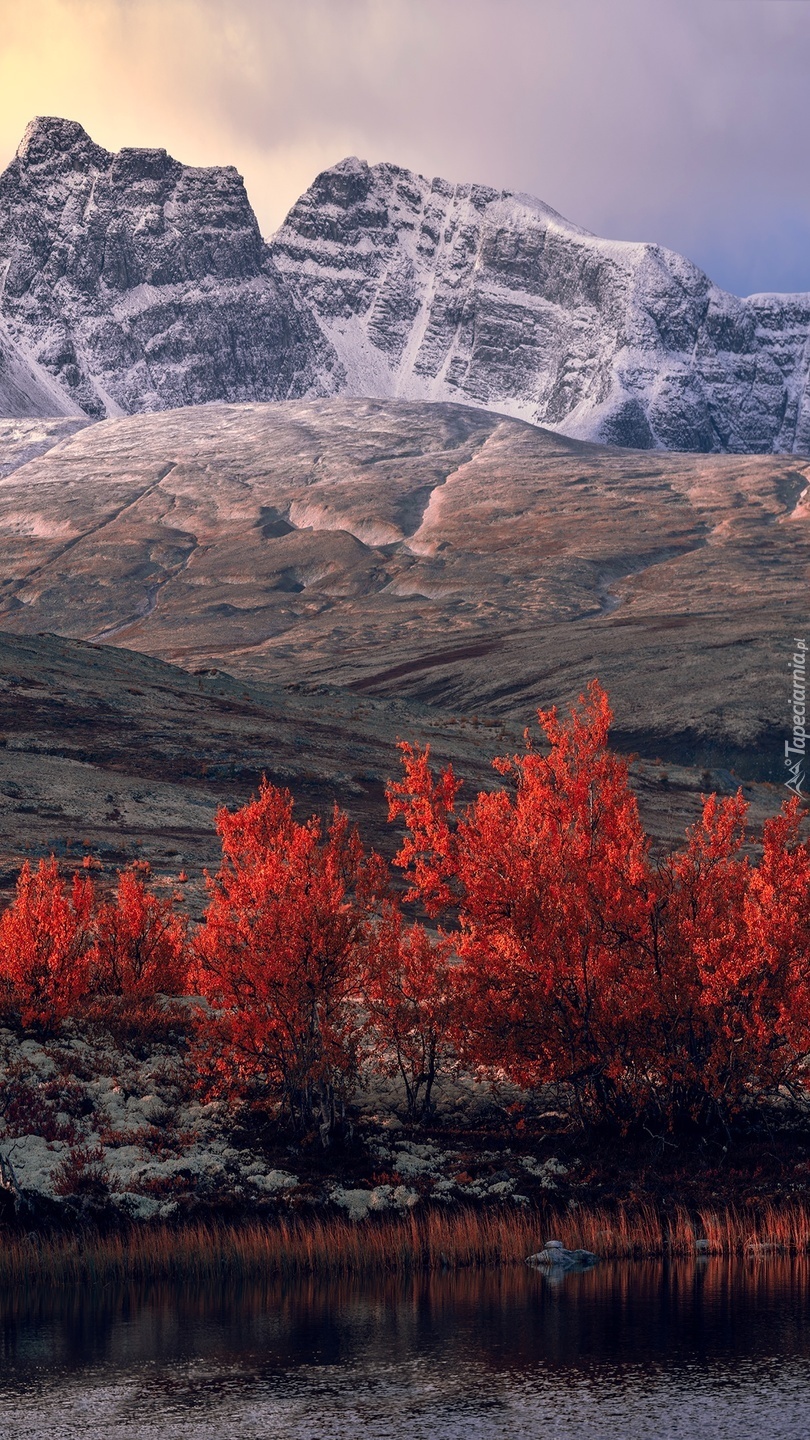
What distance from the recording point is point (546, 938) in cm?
2816

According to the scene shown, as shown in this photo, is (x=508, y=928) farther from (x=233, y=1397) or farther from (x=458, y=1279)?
(x=233, y=1397)

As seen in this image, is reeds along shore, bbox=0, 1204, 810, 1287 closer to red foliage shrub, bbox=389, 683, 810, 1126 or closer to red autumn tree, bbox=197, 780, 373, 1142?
red foliage shrub, bbox=389, 683, 810, 1126

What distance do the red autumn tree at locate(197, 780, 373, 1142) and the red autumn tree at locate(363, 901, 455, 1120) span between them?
0.74m

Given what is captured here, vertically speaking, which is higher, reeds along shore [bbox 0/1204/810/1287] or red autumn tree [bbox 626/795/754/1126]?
red autumn tree [bbox 626/795/754/1126]

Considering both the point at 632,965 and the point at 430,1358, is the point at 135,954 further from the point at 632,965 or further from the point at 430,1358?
the point at 430,1358

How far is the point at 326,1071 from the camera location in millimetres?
28469

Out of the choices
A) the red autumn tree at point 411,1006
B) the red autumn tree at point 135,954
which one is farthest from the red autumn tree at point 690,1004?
the red autumn tree at point 135,954

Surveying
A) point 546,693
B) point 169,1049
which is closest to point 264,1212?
point 169,1049

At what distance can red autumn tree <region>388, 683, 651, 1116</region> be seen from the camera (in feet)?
92.8

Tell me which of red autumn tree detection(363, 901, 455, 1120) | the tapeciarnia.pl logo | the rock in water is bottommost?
the rock in water

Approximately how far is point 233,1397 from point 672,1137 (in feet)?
42.9

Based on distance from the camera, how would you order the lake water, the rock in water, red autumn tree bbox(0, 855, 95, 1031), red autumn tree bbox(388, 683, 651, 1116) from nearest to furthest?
the lake water, the rock in water, red autumn tree bbox(388, 683, 651, 1116), red autumn tree bbox(0, 855, 95, 1031)

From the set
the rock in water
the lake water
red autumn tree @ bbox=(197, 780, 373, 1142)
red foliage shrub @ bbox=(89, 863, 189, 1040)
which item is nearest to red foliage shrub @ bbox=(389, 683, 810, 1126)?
red autumn tree @ bbox=(197, 780, 373, 1142)

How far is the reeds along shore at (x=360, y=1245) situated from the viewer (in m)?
23.4
